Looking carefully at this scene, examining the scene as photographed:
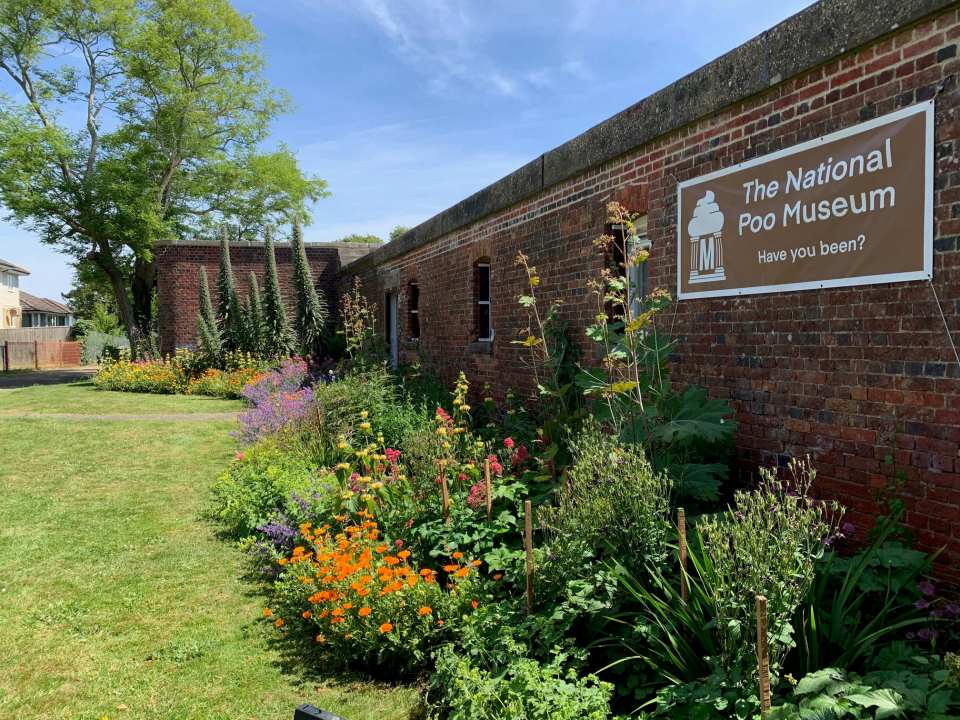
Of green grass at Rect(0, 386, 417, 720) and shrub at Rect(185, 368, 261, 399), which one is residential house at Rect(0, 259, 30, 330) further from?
green grass at Rect(0, 386, 417, 720)

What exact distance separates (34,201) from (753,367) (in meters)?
26.9

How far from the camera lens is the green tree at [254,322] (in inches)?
773

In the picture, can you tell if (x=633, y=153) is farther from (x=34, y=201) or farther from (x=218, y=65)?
(x=218, y=65)

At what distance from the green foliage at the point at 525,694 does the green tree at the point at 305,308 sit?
16285 millimetres

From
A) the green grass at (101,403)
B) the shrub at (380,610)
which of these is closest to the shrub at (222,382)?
the green grass at (101,403)

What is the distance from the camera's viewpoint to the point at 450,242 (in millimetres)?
11242

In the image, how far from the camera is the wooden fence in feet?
121

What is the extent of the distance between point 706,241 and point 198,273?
2069 centimetres

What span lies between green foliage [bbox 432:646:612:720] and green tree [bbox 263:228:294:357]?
17.0 m

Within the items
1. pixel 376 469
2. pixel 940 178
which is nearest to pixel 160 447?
pixel 376 469

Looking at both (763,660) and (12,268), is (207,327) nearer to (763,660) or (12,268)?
(763,660)

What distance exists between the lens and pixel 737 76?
4836 mm

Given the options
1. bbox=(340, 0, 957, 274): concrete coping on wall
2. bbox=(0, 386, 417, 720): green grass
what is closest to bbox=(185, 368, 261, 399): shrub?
bbox=(0, 386, 417, 720): green grass

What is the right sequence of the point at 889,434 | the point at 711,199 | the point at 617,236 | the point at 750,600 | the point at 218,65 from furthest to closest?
the point at 218,65, the point at 617,236, the point at 711,199, the point at 889,434, the point at 750,600
